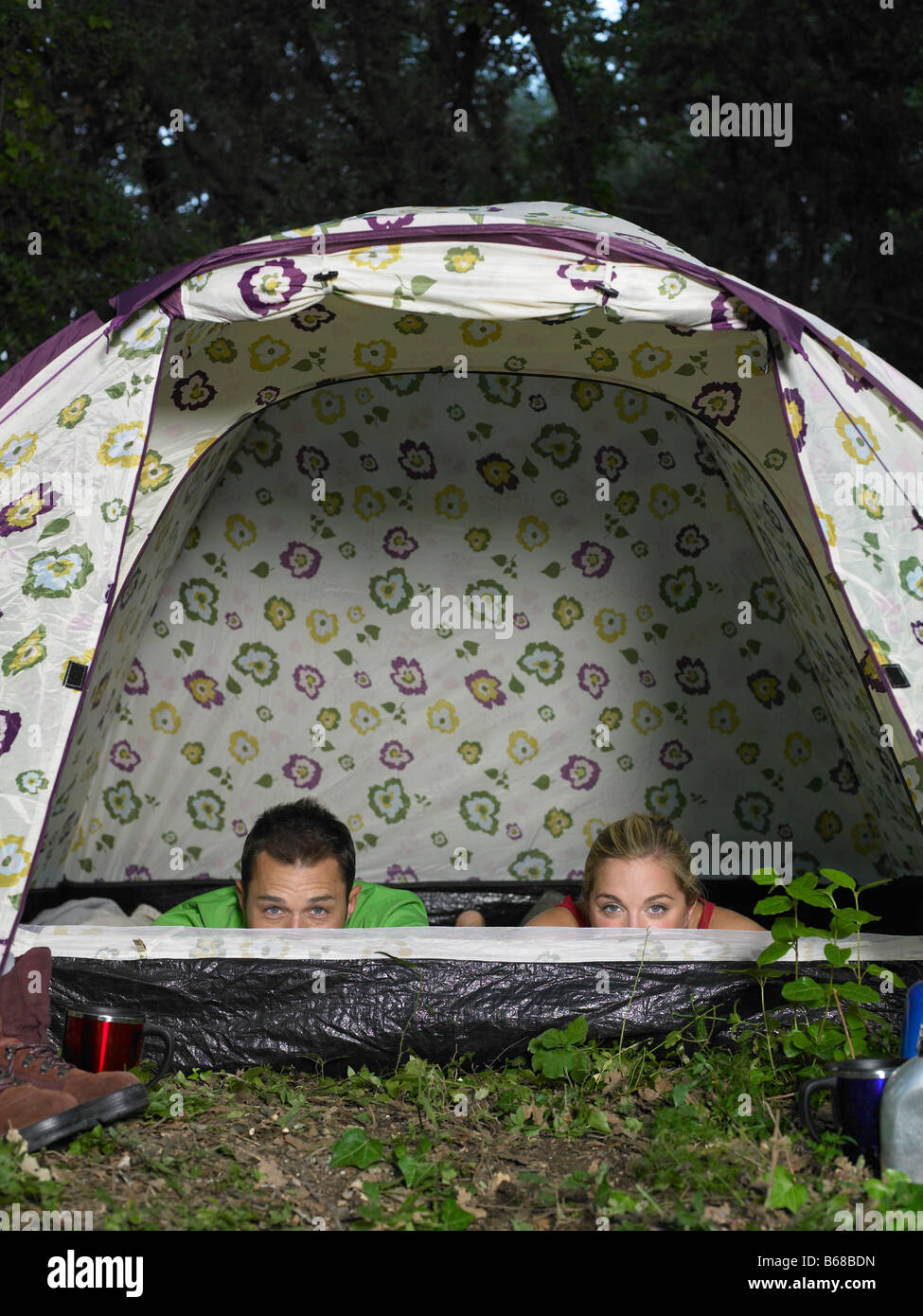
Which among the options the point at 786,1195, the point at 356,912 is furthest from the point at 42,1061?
the point at 786,1195

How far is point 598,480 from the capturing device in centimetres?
363

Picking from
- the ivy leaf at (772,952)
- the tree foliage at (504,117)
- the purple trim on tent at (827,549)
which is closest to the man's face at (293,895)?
the ivy leaf at (772,952)

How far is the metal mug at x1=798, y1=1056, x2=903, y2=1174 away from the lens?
1.63m

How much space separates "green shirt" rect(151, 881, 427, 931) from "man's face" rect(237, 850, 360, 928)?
15 centimetres

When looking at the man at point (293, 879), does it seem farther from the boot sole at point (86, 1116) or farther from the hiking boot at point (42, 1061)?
the boot sole at point (86, 1116)

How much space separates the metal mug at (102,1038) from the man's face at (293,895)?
471 millimetres

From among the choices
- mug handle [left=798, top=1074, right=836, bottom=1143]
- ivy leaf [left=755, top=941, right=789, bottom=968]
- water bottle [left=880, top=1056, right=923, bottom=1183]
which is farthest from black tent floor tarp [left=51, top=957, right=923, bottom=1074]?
water bottle [left=880, top=1056, right=923, bottom=1183]

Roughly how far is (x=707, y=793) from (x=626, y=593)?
0.68 m

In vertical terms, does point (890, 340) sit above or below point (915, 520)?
above

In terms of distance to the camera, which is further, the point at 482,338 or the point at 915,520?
the point at 482,338

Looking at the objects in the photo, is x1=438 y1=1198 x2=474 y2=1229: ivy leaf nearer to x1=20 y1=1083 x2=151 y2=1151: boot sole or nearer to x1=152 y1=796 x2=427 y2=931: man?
x1=20 y1=1083 x2=151 y2=1151: boot sole
